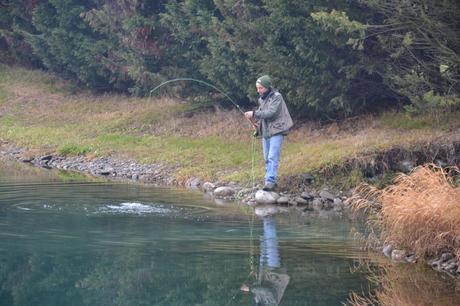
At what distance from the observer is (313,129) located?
2309 centimetres

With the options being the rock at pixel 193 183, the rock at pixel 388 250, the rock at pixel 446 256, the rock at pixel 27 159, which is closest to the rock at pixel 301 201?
the rock at pixel 193 183

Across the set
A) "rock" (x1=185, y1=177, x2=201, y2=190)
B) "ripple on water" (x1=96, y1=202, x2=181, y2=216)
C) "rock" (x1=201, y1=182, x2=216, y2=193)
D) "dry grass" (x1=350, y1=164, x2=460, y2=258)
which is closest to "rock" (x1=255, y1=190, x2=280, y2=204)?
"ripple on water" (x1=96, y1=202, x2=181, y2=216)

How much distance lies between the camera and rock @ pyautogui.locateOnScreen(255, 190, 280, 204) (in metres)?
18.0

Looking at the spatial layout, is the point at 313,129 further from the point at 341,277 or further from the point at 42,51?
the point at 42,51

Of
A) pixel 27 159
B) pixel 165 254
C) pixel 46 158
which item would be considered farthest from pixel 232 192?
pixel 27 159

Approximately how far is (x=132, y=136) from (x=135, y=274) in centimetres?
1560

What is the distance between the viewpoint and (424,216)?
12.1 m

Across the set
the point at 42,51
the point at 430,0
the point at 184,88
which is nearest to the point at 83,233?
the point at 430,0

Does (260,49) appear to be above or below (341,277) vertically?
above

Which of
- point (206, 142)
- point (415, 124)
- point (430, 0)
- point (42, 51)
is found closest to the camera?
point (430, 0)

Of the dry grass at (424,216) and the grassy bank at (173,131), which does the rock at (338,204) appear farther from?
the dry grass at (424,216)

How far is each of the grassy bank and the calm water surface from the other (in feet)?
10.9

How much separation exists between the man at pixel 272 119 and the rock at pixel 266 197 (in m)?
0.20

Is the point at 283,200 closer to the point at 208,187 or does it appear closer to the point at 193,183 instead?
the point at 208,187
